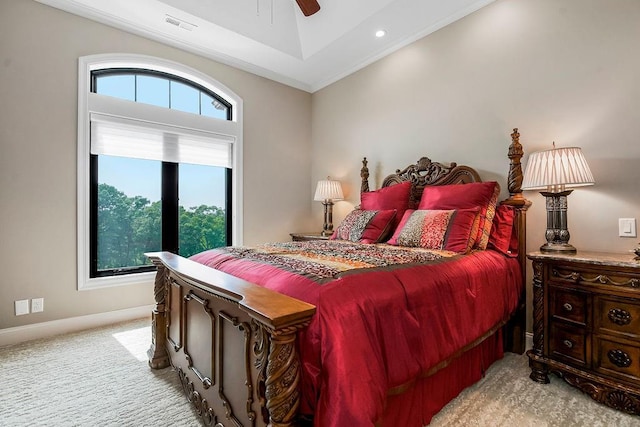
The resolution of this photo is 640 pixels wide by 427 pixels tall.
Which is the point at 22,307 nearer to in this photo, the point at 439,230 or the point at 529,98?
the point at 439,230

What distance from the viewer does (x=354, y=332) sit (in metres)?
1.10

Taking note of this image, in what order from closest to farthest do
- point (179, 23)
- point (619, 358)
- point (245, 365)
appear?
point (245, 365) → point (619, 358) → point (179, 23)

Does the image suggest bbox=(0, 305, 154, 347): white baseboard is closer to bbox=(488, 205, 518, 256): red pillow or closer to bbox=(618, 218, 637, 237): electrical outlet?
bbox=(488, 205, 518, 256): red pillow

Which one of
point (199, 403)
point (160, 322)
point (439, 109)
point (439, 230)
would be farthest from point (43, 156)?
point (439, 109)

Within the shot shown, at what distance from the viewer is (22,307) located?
8.52 ft

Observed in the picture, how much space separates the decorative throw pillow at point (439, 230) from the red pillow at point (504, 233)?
0.23 m

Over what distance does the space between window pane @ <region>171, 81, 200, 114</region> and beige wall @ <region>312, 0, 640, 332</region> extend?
2059mm

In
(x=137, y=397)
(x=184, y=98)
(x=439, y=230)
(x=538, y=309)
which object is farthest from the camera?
(x=184, y=98)

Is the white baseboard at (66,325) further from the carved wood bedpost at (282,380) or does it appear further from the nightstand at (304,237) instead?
the carved wood bedpost at (282,380)

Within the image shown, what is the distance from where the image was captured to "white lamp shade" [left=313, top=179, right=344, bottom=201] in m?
3.85

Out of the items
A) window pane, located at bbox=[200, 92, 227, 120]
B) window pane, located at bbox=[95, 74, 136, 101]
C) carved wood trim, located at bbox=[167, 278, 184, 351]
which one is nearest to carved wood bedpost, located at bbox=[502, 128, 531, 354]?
carved wood trim, located at bbox=[167, 278, 184, 351]

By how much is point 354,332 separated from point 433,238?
1.38 meters

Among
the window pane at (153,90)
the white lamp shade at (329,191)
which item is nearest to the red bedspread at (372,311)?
the white lamp shade at (329,191)

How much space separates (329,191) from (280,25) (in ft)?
6.38
